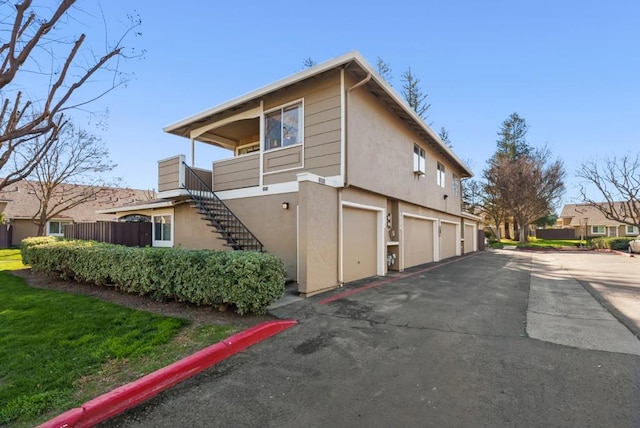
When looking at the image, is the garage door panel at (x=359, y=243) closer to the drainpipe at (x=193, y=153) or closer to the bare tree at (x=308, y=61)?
the drainpipe at (x=193, y=153)

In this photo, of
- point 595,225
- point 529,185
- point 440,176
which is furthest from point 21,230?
point 595,225

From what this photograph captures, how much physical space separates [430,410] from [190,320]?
4012 mm

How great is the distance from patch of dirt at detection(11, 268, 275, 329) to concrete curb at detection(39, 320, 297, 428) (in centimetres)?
59

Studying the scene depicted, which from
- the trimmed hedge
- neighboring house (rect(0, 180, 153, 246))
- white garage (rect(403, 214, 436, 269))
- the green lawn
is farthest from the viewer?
neighboring house (rect(0, 180, 153, 246))

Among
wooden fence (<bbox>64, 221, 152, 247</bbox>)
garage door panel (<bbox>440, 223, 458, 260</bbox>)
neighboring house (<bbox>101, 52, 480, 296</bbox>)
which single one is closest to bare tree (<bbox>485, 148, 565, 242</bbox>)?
garage door panel (<bbox>440, 223, 458, 260</bbox>)

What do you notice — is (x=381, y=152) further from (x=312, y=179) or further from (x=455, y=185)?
(x=455, y=185)

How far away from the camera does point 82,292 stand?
25.3 feet

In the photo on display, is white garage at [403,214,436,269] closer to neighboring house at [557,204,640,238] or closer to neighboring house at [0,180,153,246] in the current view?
neighboring house at [0,180,153,246]

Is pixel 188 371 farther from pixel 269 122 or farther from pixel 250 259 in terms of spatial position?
pixel 269 122

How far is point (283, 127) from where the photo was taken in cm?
981

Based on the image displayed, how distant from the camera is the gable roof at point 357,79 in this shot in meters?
8.11

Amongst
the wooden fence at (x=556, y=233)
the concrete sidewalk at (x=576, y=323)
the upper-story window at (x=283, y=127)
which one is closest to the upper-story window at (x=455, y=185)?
the concrete sidewalk at (x=576, y=323)

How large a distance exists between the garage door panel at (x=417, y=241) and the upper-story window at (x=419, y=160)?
6.82 ft

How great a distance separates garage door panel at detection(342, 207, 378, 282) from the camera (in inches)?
356
